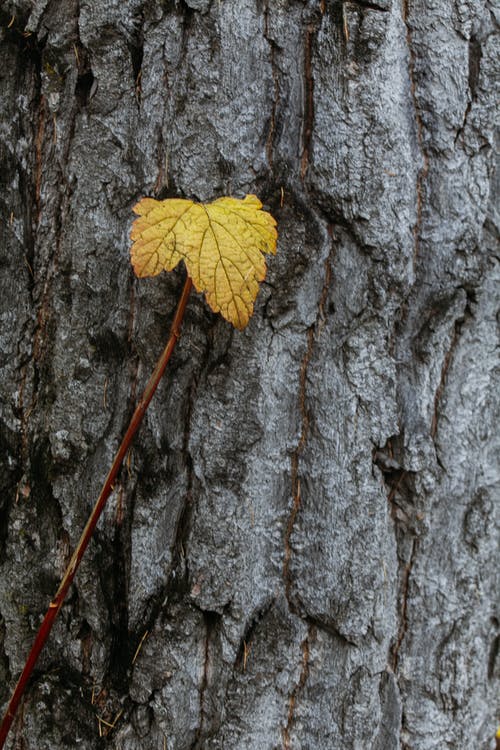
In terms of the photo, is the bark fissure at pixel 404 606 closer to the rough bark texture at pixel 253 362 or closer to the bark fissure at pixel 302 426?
the rough bark texture at pixel 253 362

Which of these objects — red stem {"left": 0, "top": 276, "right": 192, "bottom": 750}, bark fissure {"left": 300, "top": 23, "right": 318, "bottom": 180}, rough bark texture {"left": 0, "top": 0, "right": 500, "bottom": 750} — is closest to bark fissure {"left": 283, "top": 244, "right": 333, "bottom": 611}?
rough bark texture {"left": 0, "top": 0, "right": 500, "bottom": 750}

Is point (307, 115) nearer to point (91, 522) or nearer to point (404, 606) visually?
point (91, 522)

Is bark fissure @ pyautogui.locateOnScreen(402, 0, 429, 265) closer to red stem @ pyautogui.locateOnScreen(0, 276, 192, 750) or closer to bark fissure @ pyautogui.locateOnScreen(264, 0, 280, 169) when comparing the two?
bark fissure @ pyautogui.locateOnScreen(264, 0, 280, 169)

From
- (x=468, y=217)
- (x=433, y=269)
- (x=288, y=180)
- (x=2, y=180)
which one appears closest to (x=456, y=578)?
(x=433, y=269)

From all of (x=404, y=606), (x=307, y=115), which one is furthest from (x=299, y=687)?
(x=307, y=115)

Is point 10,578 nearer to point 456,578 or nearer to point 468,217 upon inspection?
point 456,578

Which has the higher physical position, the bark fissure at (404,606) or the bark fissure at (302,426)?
the bark fissure at (302,426)

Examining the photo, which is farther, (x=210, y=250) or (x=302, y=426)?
(x=302, y=426)

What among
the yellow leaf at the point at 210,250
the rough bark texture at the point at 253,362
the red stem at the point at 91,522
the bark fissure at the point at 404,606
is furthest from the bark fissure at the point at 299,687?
the yellow leaf at the point at 210,250
